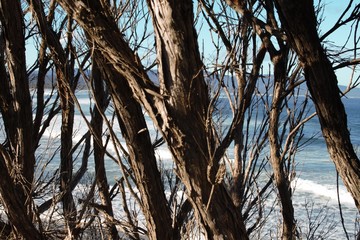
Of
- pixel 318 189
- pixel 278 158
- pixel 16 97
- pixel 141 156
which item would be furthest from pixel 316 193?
pixel 141 156

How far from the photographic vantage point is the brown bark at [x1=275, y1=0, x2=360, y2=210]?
87.2 inches

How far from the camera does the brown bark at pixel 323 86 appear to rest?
2.21 metres

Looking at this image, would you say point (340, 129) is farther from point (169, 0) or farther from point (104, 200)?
point (104, 200)

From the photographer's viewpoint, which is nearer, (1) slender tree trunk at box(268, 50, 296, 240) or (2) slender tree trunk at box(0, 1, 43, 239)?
(1) slender tree trunk at box(268, 50, 296, 240)

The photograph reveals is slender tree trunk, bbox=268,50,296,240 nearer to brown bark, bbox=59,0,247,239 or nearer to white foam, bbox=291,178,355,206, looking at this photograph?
brown bark, bbox=59,0,247,239

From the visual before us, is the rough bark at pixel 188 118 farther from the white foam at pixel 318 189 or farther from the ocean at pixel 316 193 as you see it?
the white foam at pixel 318 189

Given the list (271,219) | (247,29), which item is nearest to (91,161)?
(271,219)

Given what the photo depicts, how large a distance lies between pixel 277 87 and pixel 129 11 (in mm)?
2374

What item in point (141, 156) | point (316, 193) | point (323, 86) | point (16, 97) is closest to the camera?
point (323, 86)

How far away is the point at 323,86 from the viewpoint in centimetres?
222

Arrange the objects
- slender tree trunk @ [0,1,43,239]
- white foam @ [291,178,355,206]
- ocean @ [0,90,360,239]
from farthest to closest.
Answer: white foam @ [291,178,355,206] → ocean @ [0,90,360,239] → slender tree trunk @ [0,1,43,239]

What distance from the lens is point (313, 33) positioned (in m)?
2.24

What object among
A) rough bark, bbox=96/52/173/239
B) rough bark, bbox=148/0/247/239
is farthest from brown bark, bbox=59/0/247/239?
rough bark, bbox=96/52/173/239

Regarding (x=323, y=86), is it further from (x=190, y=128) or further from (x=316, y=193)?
(x=316, y=193)
